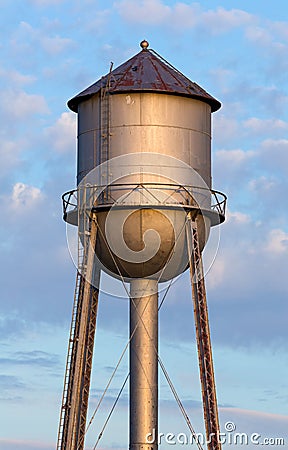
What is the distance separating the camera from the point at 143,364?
36594 mm

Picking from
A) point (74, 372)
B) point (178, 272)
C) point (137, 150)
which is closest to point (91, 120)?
point (137, 150)

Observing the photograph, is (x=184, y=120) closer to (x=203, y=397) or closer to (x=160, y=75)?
(x=160, y=75)

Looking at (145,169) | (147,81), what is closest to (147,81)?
(147,81)

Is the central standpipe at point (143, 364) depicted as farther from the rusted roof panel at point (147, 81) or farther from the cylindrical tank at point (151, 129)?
the rusted roof panel at point (147, 81)

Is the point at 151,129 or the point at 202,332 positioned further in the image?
the point at 151,129

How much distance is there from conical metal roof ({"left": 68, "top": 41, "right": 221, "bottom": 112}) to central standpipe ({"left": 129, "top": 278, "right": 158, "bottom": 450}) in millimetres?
5683

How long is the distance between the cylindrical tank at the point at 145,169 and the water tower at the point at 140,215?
29 millimetres

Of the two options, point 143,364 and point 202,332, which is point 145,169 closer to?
point 202,332

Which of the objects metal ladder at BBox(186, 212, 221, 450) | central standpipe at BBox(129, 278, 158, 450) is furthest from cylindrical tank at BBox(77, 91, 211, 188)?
central standpipe at BBox(129, 278, 158, 450)

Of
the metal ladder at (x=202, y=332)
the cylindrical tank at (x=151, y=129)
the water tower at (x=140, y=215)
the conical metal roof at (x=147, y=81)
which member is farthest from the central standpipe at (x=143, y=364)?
the conical metal roof at (x=147, y=81)

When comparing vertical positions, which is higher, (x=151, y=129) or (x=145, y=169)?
(x=151, y=129)

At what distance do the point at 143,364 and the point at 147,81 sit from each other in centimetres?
837

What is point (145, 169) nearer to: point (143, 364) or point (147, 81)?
point (147, 81)

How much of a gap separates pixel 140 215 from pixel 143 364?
4582 mm
